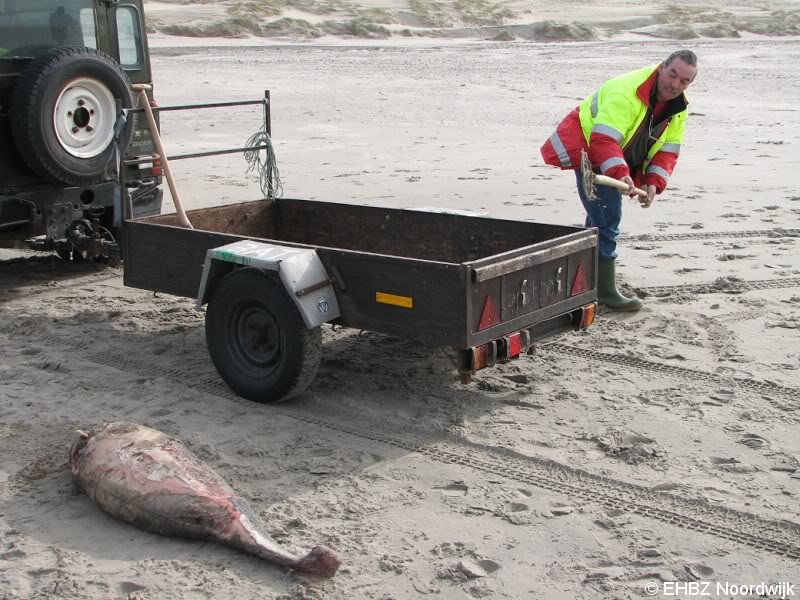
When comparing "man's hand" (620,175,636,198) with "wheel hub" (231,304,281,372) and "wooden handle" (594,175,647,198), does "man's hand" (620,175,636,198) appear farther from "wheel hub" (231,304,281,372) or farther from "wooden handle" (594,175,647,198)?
"wheel hub" (231,304,281,372)

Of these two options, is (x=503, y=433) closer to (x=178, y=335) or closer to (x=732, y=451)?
(x=732, y=451)

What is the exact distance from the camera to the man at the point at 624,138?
21.4ft

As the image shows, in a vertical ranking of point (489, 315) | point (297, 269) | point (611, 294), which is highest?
point (297, 269)

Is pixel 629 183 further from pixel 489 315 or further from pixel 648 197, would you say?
pixel 489 315

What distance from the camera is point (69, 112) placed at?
23.7 ft

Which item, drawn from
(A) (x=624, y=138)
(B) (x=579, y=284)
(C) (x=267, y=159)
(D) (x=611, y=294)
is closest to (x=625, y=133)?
(A) (x=624, y=138)

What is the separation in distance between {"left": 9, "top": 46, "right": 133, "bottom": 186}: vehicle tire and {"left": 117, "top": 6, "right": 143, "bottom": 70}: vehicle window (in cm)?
47

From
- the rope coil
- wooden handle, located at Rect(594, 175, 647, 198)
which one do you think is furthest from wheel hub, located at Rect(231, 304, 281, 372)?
wooden handle, located at Rect(594, 175, 647, 198)

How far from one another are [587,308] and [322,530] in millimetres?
2145

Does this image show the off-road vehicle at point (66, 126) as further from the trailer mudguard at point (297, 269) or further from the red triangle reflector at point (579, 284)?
the red triangle reflector at point (579, 284)

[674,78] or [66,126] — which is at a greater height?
[674,78]

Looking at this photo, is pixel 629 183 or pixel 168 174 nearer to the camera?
pixel 629 183

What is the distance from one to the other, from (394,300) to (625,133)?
222 centimetres

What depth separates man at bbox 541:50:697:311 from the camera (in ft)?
21.4
